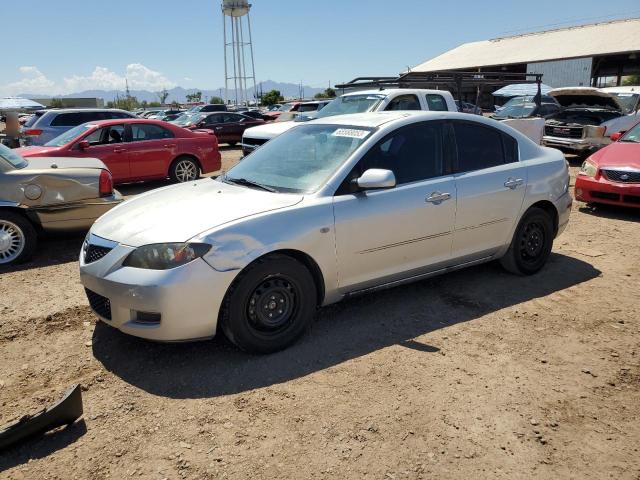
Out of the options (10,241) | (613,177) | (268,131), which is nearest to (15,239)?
(10,241)

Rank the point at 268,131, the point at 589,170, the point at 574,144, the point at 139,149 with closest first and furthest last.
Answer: the point at 589,170 → the point at 139,149 → the point at 268,131 → the point at 574,144

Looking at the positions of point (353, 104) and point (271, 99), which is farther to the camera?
point (271, 99)

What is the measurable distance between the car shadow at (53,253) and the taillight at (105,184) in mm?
559

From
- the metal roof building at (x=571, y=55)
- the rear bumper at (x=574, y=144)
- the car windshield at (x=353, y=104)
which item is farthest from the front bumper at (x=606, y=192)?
the metal roof building at (x=571, y=55)

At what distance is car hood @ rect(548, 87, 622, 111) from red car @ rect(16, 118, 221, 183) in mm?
10435

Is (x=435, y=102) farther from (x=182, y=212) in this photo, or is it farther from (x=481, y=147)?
(x=182, y=212)

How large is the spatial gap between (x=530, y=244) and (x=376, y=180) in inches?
89.1

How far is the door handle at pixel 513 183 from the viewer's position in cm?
479

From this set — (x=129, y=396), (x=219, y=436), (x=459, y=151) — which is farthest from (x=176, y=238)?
(x=459, y=151)

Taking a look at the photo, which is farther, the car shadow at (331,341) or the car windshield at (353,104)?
the car windshield at (353,104)

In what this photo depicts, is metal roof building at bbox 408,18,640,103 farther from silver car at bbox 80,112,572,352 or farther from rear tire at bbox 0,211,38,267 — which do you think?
rear tire at bbox 0,211,38,267

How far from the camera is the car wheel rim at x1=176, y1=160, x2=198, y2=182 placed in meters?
10.9

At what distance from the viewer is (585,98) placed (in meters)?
14.9

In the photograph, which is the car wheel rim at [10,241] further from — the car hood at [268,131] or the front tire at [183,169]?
the car hood at [268,131]
